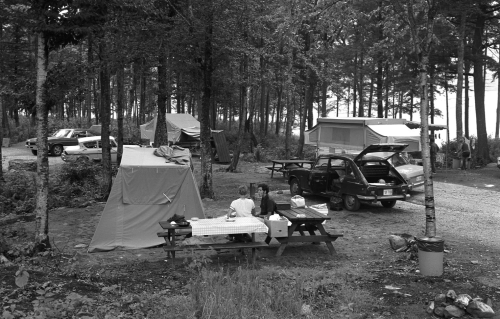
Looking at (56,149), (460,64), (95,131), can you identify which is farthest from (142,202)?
(95,131)

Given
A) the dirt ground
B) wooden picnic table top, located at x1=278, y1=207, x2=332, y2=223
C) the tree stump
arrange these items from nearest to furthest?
the dirt ground → wooden picnic table top, located at x1=278, y1=207, x2=332, y2=223 → the tree stump

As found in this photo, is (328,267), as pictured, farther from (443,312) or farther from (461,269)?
(443,312)

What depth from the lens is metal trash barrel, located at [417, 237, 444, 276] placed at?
24.5 feet

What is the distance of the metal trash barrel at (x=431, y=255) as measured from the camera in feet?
24.5

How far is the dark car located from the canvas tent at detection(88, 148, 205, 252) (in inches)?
189

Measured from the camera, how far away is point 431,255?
7.49 metres

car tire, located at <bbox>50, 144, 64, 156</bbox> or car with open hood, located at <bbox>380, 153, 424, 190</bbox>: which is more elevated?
car tire, located at <bbox>50, 144, 64, 156</bbox>

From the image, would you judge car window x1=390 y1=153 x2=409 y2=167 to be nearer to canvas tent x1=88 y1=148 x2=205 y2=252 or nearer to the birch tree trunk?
the birch tree trunk

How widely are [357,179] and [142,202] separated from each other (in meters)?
6.05

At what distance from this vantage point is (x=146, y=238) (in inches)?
408

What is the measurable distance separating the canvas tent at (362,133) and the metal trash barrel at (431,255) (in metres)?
11.9

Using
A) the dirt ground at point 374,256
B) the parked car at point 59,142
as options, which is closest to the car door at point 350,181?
the dirt ground at point 374,256

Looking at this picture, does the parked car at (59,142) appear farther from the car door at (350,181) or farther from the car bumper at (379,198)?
the car bumper at (379,198)

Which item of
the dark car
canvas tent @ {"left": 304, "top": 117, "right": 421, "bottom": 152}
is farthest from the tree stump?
the dark car
